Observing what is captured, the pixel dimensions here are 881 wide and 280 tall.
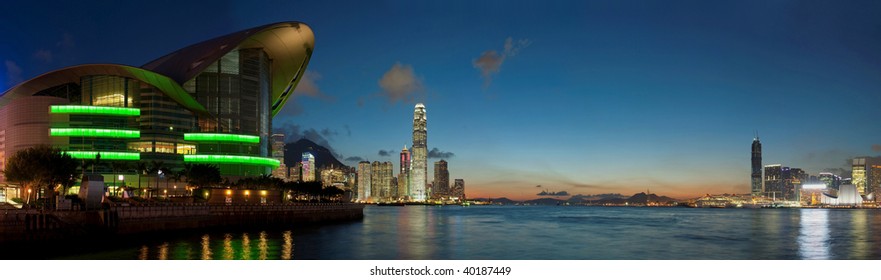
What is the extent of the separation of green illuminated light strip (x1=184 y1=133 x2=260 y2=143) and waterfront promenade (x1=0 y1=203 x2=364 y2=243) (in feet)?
107

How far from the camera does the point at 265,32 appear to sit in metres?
104

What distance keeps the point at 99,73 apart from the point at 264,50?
24.5m

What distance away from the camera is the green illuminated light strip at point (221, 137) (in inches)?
3856

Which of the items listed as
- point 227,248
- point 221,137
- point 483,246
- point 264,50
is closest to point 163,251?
point 227,248

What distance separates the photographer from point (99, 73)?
95.9 metres

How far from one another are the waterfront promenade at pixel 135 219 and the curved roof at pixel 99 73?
114 ft

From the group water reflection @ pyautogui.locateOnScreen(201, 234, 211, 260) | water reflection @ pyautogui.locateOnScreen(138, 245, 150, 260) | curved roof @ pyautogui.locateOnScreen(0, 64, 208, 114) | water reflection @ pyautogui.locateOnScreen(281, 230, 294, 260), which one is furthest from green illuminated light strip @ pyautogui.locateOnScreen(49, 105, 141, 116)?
water reflection @ pyautogui.locateOnScreen(138, 245, 150, 260)

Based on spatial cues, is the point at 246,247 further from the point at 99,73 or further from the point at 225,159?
the point at 99,73

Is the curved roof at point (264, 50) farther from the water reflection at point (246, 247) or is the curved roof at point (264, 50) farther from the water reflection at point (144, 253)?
the water reflection at point (144, 253)

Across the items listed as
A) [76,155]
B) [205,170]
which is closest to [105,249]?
[205,170]

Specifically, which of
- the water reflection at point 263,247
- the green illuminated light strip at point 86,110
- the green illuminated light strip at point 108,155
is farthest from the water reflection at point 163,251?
the green illuminated light strip at point 86,110
